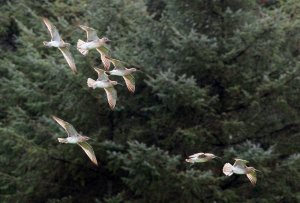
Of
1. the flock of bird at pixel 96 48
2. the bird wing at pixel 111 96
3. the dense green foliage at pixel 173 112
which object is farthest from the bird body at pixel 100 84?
the dense green foliage at pixel 173 112

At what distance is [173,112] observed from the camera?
8.00 meters

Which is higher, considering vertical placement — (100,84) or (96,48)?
(96,48)

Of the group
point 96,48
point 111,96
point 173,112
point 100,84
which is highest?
point 173,112

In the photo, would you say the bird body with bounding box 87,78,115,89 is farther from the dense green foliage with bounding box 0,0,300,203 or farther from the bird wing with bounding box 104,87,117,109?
the dense green foliage with bounding box 0,0,300,203

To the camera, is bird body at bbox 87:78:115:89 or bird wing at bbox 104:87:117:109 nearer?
bird body at bbox 87:78:115:89

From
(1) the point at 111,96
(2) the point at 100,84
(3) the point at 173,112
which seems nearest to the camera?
(2) the point at 100,84

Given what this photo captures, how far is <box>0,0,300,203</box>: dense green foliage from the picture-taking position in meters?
7.53

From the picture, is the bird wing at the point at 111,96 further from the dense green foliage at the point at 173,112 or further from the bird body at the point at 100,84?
the dense green foliage at the point at 173,112

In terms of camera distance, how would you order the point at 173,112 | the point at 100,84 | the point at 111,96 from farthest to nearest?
1. the point at 173,112
2. the point at 111,96
3. the point at 100,84

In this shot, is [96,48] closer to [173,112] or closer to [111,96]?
[111,96]

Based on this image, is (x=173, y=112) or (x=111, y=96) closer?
(x=111, y=96)

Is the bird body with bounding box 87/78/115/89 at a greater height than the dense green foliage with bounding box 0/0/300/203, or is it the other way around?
the dense green foliage with bounding box 0/0/300/203

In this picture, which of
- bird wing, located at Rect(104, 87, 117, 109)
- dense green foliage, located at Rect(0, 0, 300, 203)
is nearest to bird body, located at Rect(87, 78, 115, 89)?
bird wing, located at Rect(104, 87, 117, 109)

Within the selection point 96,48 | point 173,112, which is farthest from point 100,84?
point 173,112
